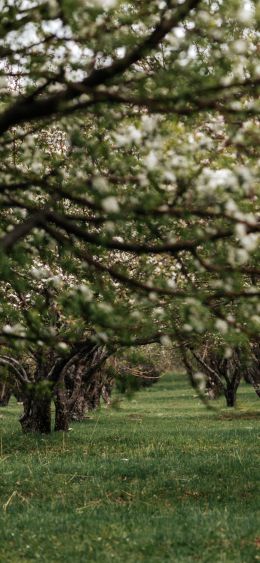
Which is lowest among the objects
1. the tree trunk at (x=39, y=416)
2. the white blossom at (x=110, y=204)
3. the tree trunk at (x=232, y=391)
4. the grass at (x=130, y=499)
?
the grass at (x=130, y=499)

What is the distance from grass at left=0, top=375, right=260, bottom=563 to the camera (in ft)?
32.8

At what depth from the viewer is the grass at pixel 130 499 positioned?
9.99m

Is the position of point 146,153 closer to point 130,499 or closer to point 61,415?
point 130,499

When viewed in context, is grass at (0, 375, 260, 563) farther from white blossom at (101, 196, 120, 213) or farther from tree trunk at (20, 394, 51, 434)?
white blossom at (101, 196, 120, 213)

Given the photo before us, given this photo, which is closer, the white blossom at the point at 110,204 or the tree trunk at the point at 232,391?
the white blossom at the point at 110,204

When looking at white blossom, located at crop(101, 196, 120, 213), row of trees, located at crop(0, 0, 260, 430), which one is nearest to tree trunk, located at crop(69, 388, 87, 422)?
row of trees, located at crop(0, 0, 260, 430)

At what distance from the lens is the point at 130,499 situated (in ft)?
43.3

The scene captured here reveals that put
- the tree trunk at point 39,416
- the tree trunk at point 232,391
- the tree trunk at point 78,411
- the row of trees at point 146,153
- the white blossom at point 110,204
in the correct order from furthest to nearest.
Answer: the tree trunk at point 232,391
the tree trunk at point 78,411
the tree trunk at point 39,416
the white blossom at point 110,204
the row of trees at point 146,153

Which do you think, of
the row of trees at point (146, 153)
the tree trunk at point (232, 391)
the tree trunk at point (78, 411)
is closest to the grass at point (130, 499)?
the row of trees at point (146, 153)

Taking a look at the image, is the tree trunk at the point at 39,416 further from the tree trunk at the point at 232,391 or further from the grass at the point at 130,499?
the tree trunk at the point at 232,391

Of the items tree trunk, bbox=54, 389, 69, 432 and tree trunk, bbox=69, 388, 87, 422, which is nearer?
tree trunk, bbox=54, 389, 69, 432

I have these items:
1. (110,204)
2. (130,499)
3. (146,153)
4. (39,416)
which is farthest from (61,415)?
(110,204)

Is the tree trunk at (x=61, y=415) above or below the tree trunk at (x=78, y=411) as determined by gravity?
below

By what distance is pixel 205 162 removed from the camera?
9.26 metres
